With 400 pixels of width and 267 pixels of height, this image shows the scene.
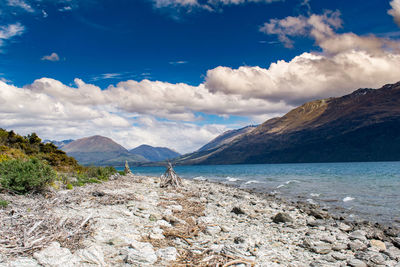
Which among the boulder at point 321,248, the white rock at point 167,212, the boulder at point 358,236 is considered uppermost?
the white rock at point 167,212

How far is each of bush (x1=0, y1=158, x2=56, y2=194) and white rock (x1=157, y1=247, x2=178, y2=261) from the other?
368 inches

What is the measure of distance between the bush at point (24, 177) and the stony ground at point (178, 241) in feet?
4.85

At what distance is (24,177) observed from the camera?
13258 millimetres

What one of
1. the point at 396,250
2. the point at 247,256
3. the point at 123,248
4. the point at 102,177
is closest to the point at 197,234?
the point at 247,256

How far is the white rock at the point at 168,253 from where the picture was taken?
752 centimetres

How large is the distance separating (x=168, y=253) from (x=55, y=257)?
3.02 metres

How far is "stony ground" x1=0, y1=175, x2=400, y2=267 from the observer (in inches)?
273

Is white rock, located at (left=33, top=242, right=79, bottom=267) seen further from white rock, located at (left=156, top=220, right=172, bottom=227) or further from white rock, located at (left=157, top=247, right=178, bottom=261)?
white rock, located at (left=156, top=220, right=172, bottom=227)

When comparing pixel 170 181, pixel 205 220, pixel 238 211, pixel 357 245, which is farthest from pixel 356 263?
pixel 170 181

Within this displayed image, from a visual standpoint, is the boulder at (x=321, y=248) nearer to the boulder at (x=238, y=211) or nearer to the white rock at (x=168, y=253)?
the white rock at (x=168, y=253)

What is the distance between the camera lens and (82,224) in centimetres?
870

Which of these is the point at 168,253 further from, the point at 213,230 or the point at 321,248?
the point at 321,248

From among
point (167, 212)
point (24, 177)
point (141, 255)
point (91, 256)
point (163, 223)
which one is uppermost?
point (24, 177)

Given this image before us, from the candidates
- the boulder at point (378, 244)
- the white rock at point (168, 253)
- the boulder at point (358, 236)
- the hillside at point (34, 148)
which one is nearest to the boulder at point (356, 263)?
the boulder at point (378, 244)
